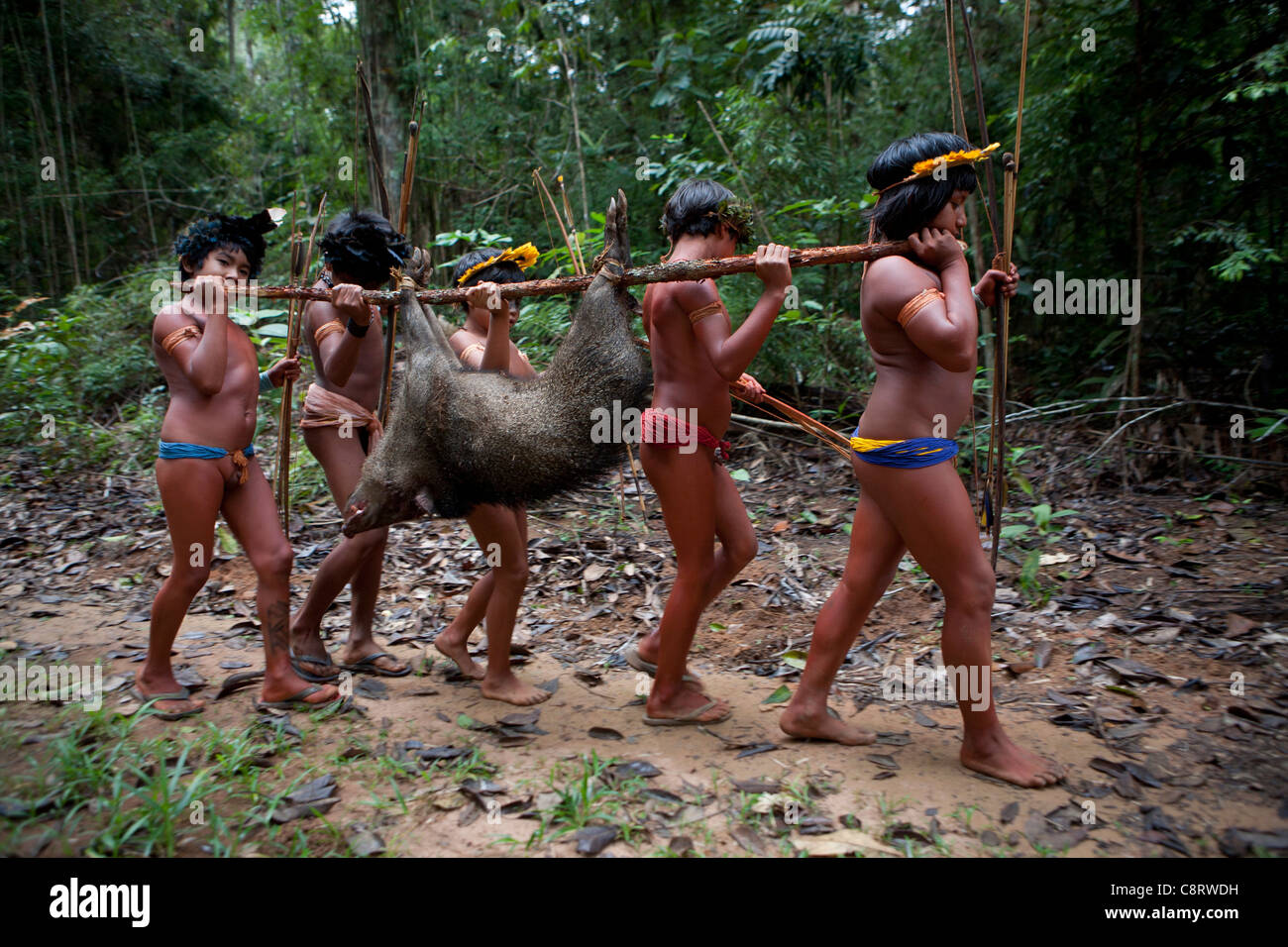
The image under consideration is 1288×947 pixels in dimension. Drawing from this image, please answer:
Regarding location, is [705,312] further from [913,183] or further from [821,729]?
[821,729]

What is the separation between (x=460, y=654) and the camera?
3.83 meters

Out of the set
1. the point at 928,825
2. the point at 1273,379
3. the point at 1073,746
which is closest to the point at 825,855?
the point at 928,825

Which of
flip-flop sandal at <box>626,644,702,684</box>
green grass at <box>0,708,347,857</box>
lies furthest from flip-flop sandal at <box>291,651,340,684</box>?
flip-flop sandal at <box>626,644,702,684</box>

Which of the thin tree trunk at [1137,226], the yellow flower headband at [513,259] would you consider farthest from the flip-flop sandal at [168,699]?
the thin tree trunk at [1137,226]

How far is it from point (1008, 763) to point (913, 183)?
6.55 feet

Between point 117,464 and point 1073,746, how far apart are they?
797cm

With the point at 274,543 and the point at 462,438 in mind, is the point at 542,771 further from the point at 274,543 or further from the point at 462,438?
the point at 274,543

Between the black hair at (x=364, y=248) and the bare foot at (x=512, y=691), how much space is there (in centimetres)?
197

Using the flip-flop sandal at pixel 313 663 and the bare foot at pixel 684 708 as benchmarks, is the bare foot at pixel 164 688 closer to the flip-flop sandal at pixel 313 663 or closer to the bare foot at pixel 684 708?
the flip-flop sandal at pixel 313 663

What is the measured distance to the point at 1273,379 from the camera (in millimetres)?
5418

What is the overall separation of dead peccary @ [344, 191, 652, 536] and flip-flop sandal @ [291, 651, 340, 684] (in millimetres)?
938

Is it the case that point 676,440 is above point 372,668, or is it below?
above

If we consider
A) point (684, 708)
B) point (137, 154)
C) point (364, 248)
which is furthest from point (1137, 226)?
point (137, 154)

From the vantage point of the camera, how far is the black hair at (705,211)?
2947 mm
